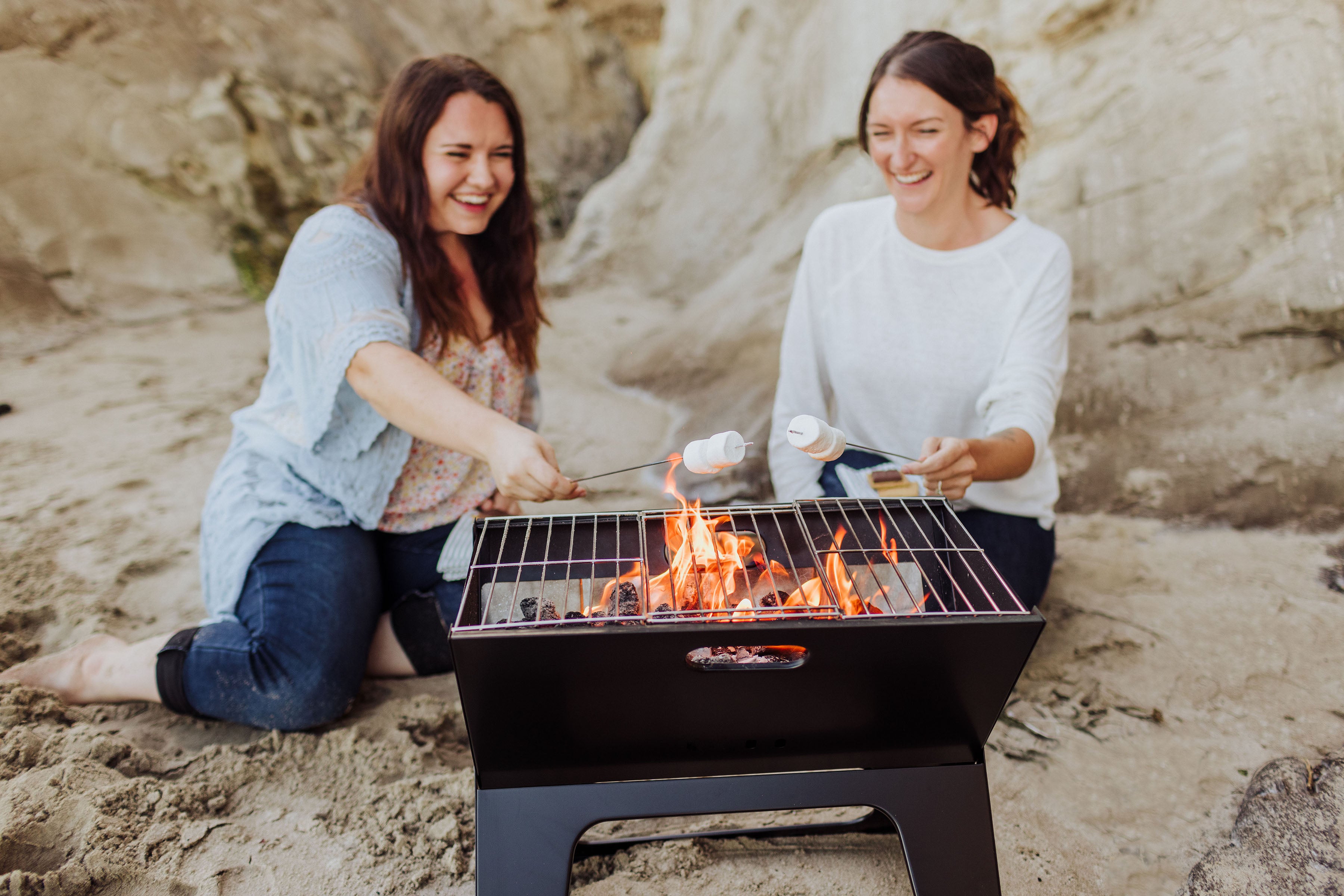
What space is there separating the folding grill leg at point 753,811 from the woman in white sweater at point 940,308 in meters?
0.82

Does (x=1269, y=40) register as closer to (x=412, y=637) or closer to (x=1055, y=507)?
(x=1055, y=507)

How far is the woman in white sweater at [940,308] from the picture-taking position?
6.82ft

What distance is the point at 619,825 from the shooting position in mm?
1767

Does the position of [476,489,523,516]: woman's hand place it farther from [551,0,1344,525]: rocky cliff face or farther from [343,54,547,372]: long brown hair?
[551,0,1344,525]: rocky cliff face

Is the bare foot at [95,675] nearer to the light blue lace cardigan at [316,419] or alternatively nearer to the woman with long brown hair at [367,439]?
the woman with long brown hair at [367,439]

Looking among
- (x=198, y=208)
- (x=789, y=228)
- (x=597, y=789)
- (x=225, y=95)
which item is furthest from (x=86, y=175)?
(x=597, y=789)

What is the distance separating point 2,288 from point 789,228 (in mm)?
4824

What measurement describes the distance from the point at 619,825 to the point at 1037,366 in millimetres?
1506

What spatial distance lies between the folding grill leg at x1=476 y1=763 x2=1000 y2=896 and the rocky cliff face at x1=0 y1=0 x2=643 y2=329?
17.1 ft

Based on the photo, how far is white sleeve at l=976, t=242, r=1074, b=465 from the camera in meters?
1.98

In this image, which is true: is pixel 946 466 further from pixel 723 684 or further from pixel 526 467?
pixel 526 467

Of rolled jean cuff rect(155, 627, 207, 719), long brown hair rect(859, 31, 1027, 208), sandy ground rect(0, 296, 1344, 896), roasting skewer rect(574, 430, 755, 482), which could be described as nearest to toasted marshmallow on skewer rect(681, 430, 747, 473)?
roasting skewer rect(574, 430, 755, 482)

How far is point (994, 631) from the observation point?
1.19 meters

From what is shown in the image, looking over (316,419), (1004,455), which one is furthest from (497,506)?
(1004,455)
